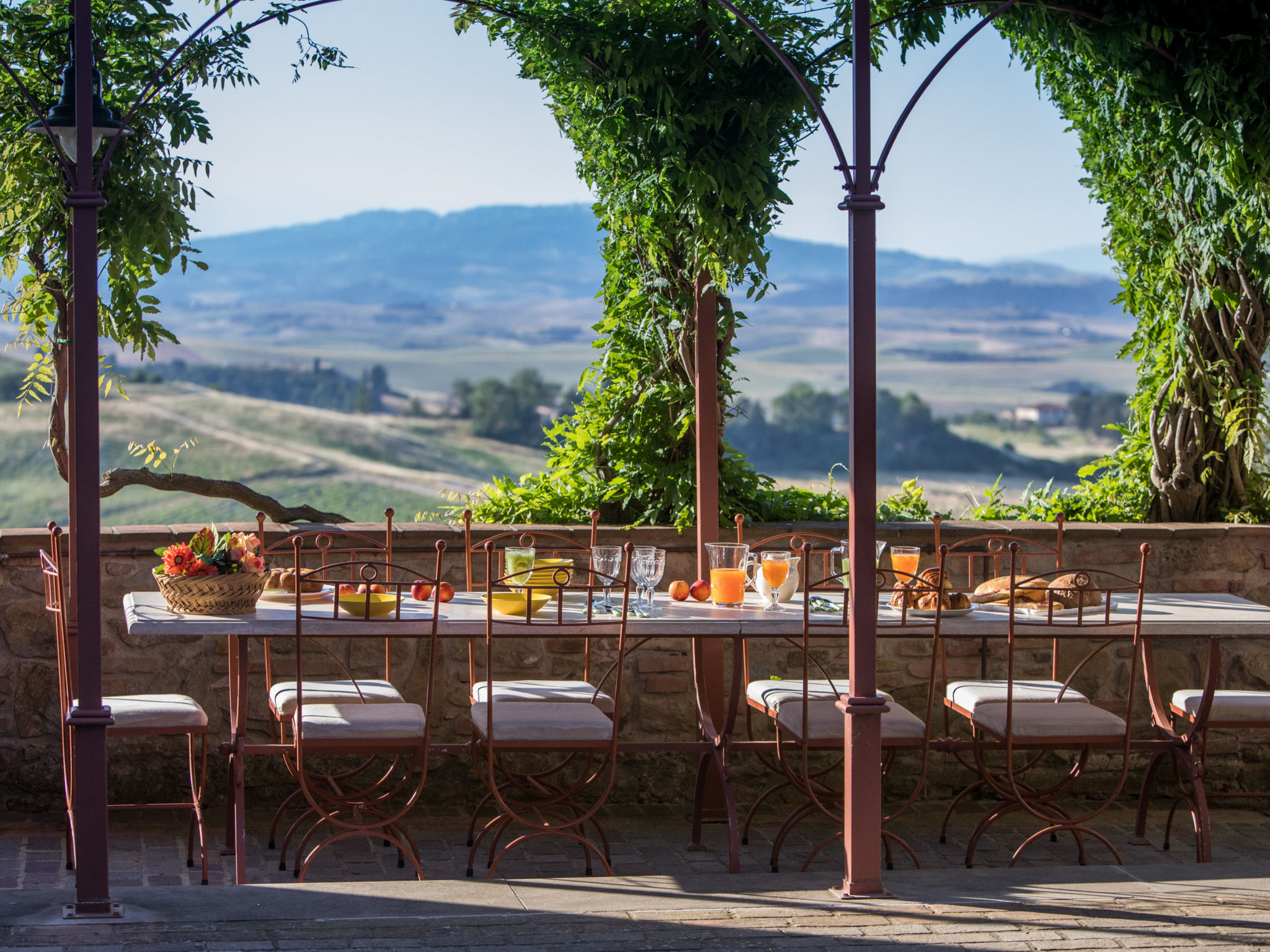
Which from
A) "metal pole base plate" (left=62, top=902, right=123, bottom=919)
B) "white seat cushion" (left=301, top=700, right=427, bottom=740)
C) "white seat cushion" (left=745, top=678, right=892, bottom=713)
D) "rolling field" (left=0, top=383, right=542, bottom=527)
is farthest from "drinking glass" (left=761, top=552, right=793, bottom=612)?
"rolling field" (left=0, top=383, right=542, bottom=527)

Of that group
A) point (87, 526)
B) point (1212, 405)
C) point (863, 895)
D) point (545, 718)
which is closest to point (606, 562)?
point (545, 718)

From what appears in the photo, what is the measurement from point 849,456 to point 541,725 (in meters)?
1.18

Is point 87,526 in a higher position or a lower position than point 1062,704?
higher

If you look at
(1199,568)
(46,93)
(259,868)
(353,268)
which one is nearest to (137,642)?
(259,868)

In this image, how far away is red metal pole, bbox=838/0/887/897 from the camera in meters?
3.02

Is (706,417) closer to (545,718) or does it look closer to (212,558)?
(545,718)

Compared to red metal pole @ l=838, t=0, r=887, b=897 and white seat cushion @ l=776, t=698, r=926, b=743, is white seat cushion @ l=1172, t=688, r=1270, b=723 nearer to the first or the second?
white seat cushion @ l=776, t=698, r=926, b=743

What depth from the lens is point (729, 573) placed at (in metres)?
3.89

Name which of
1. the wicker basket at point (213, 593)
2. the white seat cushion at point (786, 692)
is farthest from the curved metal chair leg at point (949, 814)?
the wicker basket at point (213, 593)

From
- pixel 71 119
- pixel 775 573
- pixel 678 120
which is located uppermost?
pixel 678 120

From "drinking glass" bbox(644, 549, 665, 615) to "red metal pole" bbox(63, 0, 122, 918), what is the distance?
61.7 inches

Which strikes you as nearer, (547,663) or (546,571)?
(546,571)

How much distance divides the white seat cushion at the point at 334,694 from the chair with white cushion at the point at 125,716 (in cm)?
22

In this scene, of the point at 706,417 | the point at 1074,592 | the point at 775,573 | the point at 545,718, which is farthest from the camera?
the point at 706,417
